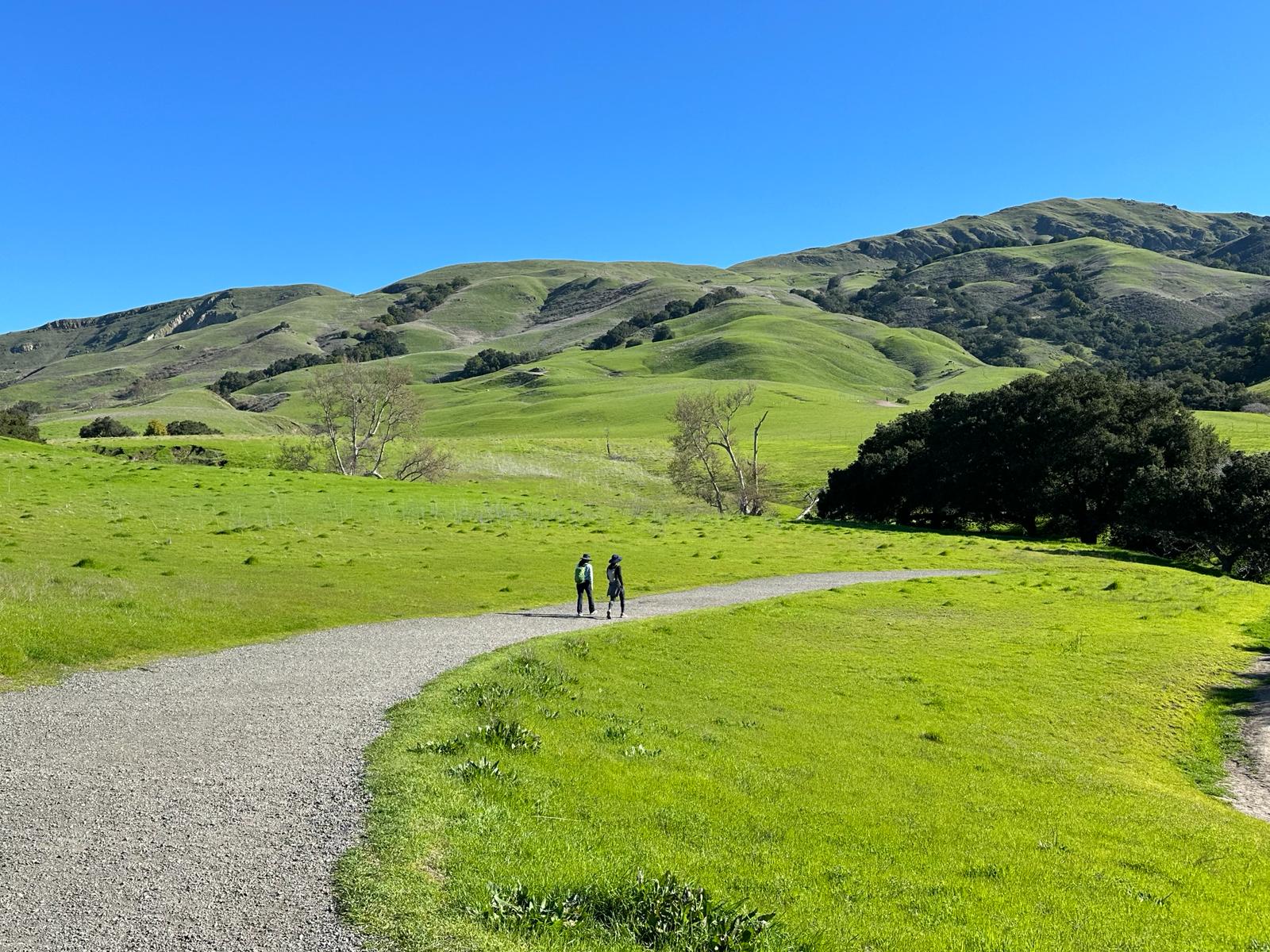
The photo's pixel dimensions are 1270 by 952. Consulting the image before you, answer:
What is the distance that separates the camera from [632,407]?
173m

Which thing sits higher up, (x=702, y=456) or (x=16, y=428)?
(x=16, y=428)

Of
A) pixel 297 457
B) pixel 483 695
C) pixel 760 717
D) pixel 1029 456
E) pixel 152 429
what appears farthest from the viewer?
pixel 152 429

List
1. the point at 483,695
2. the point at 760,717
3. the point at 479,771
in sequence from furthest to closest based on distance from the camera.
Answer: the point at 760,717 < the point at 483,695 < the point at 479,771

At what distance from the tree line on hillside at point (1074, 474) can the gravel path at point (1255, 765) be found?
3751 centimetres

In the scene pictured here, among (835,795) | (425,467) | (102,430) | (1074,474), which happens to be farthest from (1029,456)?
(102,430)

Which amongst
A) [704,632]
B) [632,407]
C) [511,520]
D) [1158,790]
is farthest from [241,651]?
[632,407]

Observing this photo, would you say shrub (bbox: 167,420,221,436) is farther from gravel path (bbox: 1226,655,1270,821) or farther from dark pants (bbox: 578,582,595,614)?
gravel path (bbox: 1226,655,1270,821)

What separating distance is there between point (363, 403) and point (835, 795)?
7602 cm

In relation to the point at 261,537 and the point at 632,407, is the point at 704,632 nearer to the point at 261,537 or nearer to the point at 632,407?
the point at 261,537

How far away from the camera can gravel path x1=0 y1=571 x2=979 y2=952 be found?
7457 mm

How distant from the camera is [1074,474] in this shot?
67500mm

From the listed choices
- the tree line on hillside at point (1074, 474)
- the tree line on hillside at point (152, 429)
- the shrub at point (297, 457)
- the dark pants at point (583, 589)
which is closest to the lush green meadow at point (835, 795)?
the dark pants at point (583, 589)

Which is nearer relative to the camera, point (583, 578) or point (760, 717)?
point (760, 717)

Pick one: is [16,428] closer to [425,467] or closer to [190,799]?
[425,467]
